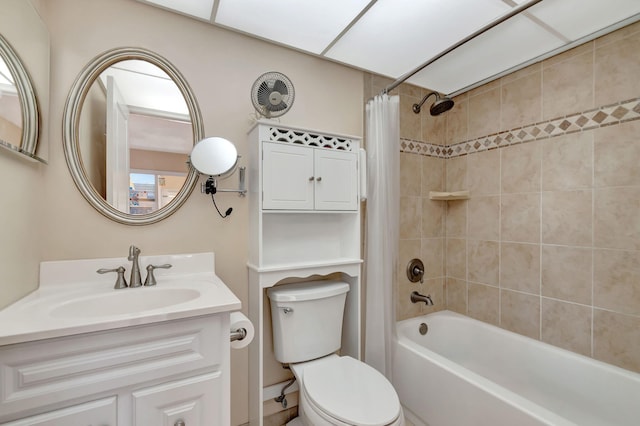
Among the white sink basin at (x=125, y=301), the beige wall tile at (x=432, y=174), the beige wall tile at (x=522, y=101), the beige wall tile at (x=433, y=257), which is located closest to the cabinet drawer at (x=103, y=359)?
the white sink basin at (x=125, y=301)

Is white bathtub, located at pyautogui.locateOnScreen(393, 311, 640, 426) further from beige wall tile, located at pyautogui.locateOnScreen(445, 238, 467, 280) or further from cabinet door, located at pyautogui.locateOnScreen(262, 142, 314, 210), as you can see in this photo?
cabinet door, located at pyautogui.locateOnScreen(262, 142, 314, 210)

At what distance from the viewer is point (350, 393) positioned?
1205 mm

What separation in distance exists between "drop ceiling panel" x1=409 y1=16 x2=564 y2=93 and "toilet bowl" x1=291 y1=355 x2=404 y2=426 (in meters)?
1.91

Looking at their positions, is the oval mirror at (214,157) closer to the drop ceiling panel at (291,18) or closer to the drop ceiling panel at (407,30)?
the drop ceiling panel at (291,18)

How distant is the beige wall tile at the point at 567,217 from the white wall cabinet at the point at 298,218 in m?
1.17

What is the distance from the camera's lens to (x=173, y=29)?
55.2 inches

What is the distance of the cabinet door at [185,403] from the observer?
2.89 ft

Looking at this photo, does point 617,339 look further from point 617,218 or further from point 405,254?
point 405,254

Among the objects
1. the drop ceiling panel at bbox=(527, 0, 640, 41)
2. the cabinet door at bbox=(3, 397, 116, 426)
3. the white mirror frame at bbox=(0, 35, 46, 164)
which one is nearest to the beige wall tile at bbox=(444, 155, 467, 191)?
the drop ceiling panel at bbox=(527, 0, 640, 41)

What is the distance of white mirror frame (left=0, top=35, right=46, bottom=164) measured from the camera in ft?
2.99

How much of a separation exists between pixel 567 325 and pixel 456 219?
3.06ft

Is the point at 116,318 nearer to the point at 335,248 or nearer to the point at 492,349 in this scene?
the point at 335,248

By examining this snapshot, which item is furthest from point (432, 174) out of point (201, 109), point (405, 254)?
point (201, 109)

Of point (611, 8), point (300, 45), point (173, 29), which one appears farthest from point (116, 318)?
point (611, 8)
